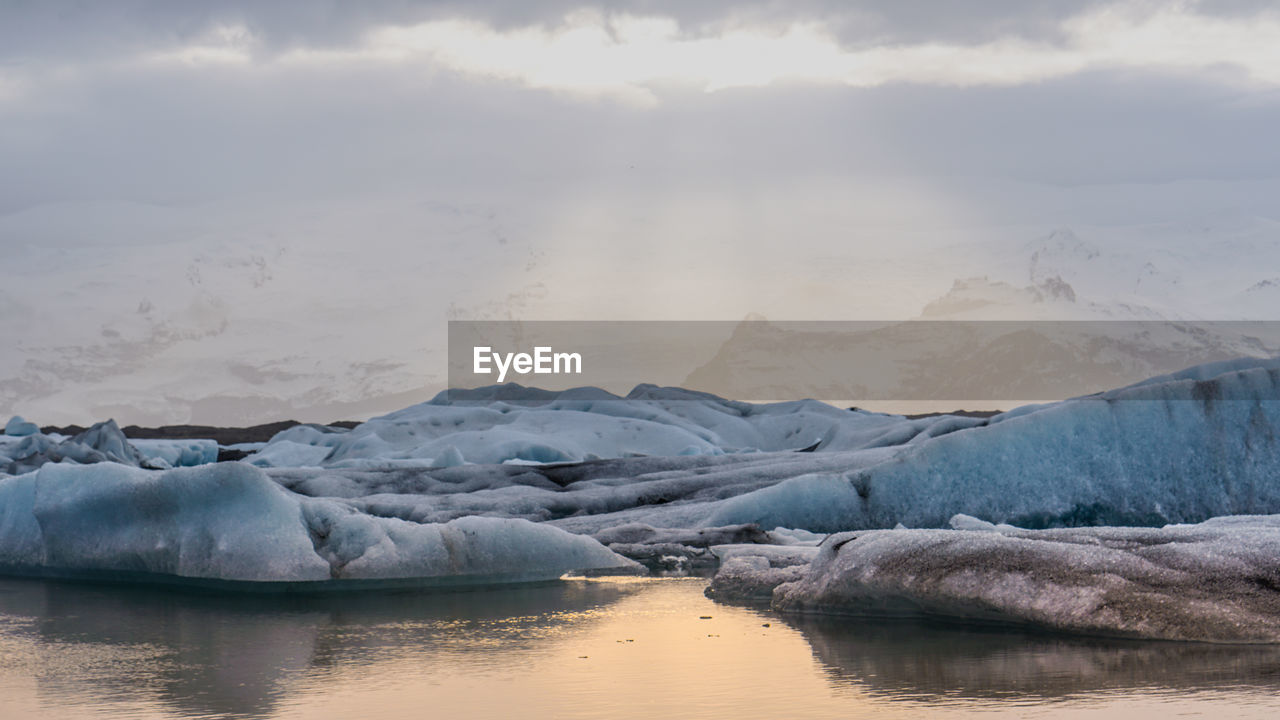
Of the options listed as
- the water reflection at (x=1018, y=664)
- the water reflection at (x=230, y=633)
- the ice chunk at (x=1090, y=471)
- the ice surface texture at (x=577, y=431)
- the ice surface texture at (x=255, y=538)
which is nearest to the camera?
the water reflection at (x=1018, y=664)

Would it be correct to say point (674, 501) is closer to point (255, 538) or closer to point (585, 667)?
point (255, 538)

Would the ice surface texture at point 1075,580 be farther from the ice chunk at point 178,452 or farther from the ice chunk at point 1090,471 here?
the ice chunk at point 178,452

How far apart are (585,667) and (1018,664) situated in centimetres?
213

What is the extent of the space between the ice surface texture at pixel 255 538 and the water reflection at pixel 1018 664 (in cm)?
373

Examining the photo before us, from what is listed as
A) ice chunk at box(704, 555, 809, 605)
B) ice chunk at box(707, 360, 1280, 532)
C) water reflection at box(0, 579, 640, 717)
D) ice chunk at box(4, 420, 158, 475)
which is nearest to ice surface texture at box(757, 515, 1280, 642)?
ice chunk at box(704, 555, 809, 605)

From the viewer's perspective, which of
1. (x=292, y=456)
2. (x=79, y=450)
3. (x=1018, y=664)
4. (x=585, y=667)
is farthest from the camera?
(x=292, y=456)

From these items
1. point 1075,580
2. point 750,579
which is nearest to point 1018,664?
point 1075,580

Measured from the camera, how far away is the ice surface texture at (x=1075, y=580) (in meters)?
6.54

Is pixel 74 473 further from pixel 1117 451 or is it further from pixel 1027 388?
pixel 1027 388

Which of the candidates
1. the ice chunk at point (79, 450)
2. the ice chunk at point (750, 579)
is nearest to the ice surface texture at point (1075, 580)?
the ice chunk at point (750, 579)

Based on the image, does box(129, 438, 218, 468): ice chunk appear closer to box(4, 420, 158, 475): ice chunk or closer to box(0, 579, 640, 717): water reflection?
box(4, 420, 158, 475): ice chunk

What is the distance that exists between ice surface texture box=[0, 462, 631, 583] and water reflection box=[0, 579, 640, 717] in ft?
0.83

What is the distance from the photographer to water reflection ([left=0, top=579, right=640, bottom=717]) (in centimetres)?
580

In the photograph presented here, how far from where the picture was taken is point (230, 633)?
Result: 7.61 metres
